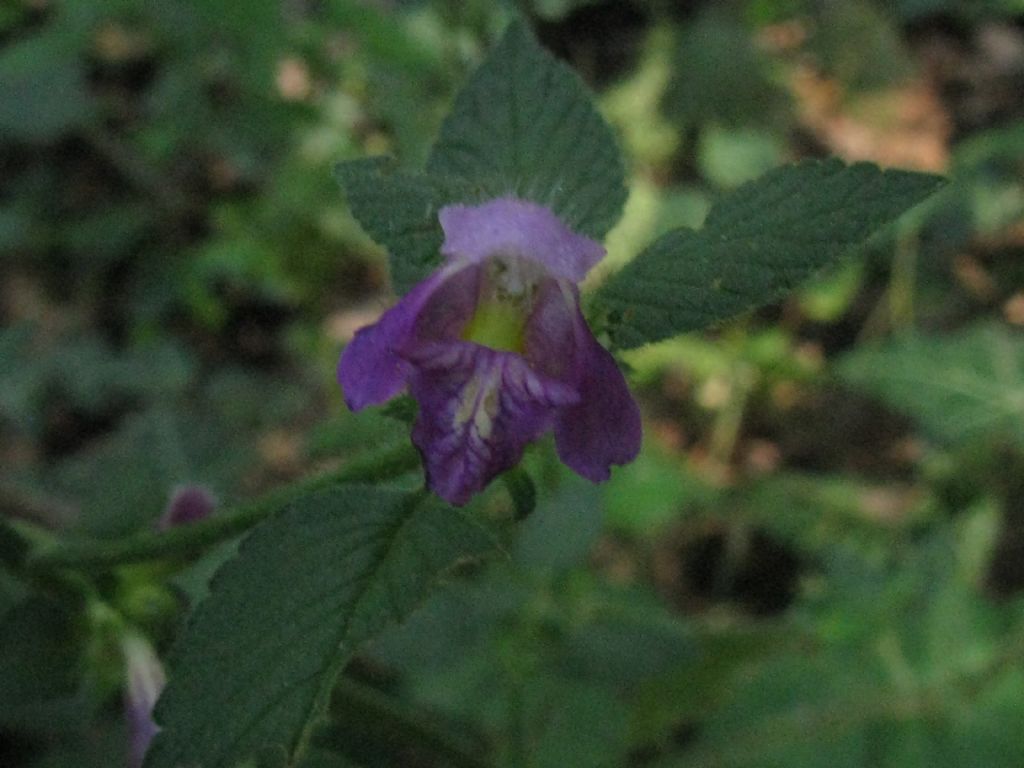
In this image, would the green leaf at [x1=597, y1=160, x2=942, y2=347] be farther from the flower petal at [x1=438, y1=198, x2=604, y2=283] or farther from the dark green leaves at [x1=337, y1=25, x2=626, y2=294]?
the dark green leaves at [x1=337, y1=25, x2=626, y2=294]

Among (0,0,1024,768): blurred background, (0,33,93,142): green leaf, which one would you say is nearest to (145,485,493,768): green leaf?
(0,0,1024,768): blurred background

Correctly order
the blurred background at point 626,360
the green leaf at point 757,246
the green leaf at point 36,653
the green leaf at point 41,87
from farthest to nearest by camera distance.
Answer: the green leaf at point 41,87, the blurred background at point 626,360, the green leaf at point 36,653, the green leaf at point 757,246

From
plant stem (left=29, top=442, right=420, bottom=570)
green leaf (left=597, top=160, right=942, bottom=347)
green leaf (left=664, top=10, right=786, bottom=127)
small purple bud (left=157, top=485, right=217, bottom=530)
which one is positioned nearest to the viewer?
green leaf (left=597, top=160, right=942, bottom=347)

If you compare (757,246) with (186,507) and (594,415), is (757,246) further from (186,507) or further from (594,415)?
(186,507)

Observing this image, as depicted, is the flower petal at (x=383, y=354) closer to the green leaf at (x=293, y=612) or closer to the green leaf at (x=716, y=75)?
the green leaf at (x=293, y=612)

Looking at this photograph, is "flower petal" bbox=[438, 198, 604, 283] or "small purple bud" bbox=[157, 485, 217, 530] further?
"small purple bud" bbox=[157, 485, 217, 530]

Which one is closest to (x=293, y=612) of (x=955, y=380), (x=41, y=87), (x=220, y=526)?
(x=220, y=526)

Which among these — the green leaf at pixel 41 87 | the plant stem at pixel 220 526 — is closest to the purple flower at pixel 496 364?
the plant stem at pixel 220 526
